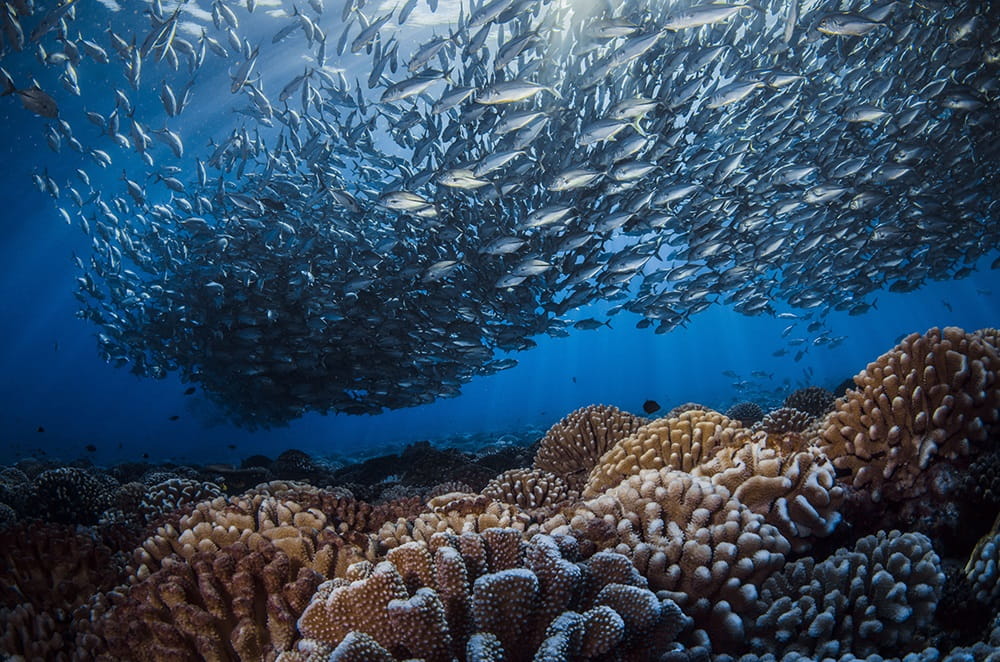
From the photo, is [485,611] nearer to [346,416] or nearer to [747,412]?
[747,412]

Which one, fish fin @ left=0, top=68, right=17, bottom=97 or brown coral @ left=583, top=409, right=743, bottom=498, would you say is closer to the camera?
brown coral @ left=583, top=409, right=743, bottom=498

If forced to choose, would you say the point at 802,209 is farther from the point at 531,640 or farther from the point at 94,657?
the point at 94,657

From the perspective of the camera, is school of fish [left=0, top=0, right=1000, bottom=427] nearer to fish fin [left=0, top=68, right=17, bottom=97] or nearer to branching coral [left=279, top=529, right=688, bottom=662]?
fish fin [left=0, top=68, right=17, bottom=97]

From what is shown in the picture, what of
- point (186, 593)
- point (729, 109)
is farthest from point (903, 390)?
point (729, 109)

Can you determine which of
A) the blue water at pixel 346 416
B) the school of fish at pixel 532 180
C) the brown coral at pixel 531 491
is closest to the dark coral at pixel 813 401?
the school of fish at pixel 532 180

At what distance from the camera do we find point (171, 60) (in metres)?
9.50

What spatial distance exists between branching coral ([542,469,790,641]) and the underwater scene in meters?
0.02

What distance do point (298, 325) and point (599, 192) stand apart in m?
8.13

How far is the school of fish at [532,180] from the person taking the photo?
7.92 meters

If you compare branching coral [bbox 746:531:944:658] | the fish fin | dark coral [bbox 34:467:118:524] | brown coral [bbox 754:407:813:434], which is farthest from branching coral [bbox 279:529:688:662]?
the fish fin

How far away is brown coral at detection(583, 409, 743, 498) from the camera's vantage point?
4.12 meters

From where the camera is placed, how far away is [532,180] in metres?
9.80

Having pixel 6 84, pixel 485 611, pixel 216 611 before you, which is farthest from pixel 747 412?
pixel 6 84

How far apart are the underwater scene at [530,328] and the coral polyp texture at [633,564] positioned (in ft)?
0.06
